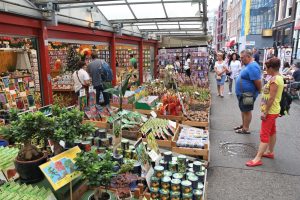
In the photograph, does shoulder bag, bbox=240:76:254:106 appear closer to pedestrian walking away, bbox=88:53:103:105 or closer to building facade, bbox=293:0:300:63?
pedestrian walking away, bbox=88:53:103:105

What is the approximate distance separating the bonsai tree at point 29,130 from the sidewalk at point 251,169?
7.72 ft

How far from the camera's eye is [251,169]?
421 centimetres

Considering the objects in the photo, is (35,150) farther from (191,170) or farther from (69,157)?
(191,170)

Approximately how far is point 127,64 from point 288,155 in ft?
32.4

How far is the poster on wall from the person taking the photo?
5.79 ft

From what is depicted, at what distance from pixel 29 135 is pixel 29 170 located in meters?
0.28

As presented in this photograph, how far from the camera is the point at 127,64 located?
527 inches

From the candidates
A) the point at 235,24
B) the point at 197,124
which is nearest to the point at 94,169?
the point at 197,124

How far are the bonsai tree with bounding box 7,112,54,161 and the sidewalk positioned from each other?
92.7 inches

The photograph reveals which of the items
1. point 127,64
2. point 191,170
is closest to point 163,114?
point 191,170

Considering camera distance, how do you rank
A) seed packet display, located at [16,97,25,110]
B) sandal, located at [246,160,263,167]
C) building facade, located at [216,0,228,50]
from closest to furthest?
sandal, located at [246,160,263,167] < seed packet display, located at [16,97,25,110] < building facade, located at [216,0,228,50]

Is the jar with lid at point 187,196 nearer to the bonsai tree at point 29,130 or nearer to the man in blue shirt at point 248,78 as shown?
the bonsai tree at point 29,130

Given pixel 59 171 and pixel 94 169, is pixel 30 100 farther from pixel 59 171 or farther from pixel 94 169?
pixel 94 169

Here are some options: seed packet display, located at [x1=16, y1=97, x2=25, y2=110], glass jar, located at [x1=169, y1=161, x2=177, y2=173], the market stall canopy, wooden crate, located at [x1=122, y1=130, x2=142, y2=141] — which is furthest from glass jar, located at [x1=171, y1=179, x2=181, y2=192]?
seed packet display, located at [x1=16, y1=97, x2=25, y2=110]
